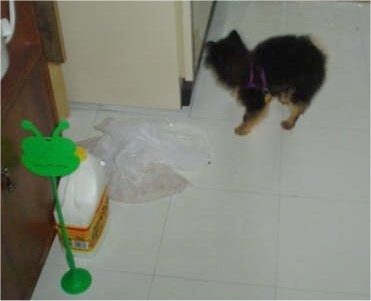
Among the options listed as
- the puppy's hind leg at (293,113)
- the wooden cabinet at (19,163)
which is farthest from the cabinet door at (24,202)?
the puppy's hind leg at (293,113)

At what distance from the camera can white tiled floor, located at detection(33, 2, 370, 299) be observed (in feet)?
5.34

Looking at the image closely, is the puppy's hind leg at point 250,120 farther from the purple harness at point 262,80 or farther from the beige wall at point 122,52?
the beige wall at point 122,52

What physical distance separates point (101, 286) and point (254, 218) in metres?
0.51

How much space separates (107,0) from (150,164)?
0.56 meters

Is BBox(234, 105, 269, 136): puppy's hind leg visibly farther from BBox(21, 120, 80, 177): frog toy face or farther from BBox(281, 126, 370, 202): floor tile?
BBox(21, 120, 80, 177): frog toy face

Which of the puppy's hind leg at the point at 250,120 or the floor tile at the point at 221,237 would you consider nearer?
the floor tile at the point at 221,237

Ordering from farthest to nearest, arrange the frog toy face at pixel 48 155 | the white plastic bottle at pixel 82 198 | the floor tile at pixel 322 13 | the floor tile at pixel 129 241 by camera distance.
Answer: the floor tile at pixel 322 13
the floor tile at pixel 129 241
the white plastic bottle at pixel 82 198
the frog toy face at pixel 48 155

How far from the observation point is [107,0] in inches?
74.2

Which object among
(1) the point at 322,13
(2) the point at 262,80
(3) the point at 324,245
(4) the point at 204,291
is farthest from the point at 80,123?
(1) the point at 322,13

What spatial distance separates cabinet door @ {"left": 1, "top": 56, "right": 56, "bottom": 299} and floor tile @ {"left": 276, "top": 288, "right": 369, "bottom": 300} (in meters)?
0.69

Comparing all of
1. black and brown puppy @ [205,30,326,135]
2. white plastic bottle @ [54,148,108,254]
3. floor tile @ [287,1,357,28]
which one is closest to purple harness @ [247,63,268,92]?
black and brown puppy @ [205,30,326,135]

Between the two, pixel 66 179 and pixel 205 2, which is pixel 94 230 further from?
pixel 205 2

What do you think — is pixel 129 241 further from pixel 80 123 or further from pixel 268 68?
pixel 268 68

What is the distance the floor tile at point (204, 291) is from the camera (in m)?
1.60
